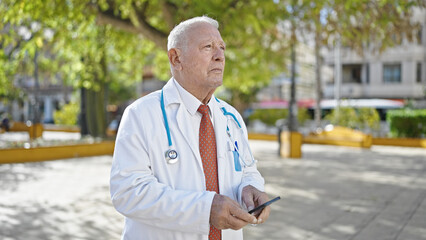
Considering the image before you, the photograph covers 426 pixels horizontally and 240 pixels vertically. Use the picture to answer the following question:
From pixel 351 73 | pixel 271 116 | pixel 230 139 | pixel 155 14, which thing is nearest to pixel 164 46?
pixel 155 14

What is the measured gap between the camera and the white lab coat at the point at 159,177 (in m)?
1.82

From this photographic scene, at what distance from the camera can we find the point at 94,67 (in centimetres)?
1441

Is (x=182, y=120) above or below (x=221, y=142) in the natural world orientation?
above

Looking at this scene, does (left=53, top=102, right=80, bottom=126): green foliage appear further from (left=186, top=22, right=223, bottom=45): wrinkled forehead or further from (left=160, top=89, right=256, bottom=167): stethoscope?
(left=186, top=22, right=223, bottom=45): wrinkled forehead

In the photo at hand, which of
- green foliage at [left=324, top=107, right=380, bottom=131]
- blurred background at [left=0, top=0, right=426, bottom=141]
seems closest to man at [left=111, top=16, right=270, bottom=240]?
blurred background at [left=0, top=0, right=426, bottom=141]

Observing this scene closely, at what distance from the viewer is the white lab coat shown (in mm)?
1818

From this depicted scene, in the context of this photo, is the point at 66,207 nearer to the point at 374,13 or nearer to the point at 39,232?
the point at 39,232

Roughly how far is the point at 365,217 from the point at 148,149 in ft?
15.9

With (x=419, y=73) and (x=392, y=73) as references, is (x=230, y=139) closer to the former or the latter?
(x=419, y=73)

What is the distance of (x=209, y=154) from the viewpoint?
2092mm

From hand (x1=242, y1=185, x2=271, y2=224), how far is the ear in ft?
2.40

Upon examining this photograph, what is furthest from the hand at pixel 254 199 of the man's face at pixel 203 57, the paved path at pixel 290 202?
the paved path at pixel 290 202

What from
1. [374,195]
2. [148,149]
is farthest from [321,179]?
[148,149]

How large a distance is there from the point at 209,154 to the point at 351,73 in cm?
3963
